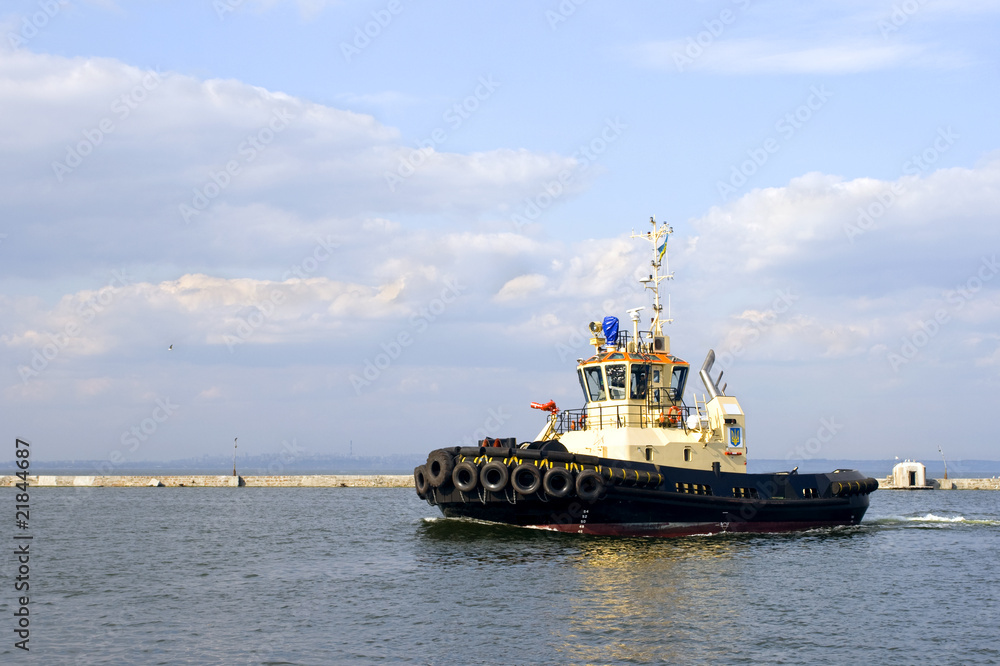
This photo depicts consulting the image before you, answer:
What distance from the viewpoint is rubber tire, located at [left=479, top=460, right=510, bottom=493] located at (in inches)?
1007

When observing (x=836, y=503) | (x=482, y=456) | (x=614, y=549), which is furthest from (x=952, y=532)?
(x=482, y=456)

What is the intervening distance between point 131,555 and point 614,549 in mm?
14371

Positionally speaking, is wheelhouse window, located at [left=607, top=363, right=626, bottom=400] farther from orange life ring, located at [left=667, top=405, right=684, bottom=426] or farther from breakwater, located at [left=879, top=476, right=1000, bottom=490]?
breakwater, located at [left=879, top=476, right=1000, bottom=490]

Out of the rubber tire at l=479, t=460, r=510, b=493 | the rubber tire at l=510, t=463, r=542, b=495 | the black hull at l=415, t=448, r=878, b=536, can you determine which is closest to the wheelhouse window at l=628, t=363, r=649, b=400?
the black hull at l=415, t=448, r=878, b=536

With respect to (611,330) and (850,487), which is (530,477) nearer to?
(611,330)

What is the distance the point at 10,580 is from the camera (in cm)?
2216

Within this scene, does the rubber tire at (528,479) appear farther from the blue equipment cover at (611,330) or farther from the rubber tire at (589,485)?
the blue equipment cover at (611,330)

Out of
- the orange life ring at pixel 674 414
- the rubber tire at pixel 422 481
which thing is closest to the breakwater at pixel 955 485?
the orange life ring at pixel 674 414

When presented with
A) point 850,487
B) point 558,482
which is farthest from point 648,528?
point 850,487

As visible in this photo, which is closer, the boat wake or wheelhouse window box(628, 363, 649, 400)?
wheelhouse window box(628, 363, 649, 400)

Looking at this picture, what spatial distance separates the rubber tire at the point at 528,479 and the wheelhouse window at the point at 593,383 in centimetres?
497

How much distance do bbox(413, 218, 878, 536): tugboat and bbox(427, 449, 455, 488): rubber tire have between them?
4 centimetres

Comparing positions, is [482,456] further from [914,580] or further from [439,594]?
[914,580]

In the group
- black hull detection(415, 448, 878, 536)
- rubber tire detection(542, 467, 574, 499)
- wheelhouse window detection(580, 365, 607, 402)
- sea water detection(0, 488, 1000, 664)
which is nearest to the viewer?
sea water detection(0, 488, 1000, 664)
